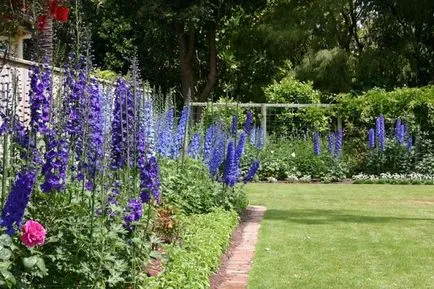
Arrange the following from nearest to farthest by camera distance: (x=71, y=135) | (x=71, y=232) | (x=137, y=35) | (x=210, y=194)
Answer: (x=71, y=232)
(x=71, y=135)
(x=210, y=194)
(x=137, y=35)

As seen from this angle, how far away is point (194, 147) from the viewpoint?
29.8ft

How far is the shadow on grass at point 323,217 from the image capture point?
8.55m

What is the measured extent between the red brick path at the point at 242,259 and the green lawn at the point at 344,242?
0.08m

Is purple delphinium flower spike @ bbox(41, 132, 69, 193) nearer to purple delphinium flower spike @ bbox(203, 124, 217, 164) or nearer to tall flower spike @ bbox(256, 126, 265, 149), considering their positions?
purple delphinium flower spike @ bbox(203, 124, 217, 164)

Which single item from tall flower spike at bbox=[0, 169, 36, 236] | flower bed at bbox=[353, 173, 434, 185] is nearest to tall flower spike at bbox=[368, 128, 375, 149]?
flower bed at bbox=[353, 173, 434, 185]

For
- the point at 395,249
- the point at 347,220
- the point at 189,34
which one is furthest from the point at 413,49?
the point at 395,249

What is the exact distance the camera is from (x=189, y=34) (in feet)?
75.7

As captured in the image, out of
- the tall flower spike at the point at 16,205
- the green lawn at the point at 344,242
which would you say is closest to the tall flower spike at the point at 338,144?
the green lawn at the point at 344,242

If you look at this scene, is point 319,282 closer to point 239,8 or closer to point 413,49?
point 239,8

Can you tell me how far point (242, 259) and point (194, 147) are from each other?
3.10 meters

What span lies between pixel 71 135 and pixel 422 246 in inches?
167

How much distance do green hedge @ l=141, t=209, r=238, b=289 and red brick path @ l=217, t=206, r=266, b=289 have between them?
0.42 feet

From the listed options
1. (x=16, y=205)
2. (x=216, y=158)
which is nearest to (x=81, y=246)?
(x=16, y=205)

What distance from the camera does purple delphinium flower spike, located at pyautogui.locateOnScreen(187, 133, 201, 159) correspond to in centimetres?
897
